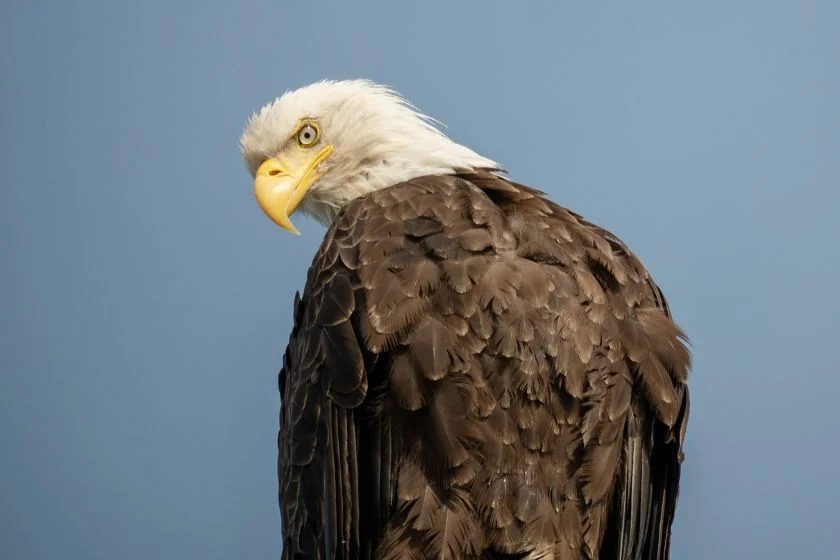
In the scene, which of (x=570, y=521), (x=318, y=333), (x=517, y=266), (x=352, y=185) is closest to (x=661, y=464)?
(x=570, y=521)

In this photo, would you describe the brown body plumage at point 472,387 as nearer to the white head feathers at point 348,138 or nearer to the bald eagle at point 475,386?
the bald eagle at point 475,386

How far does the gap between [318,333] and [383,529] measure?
1.57ft

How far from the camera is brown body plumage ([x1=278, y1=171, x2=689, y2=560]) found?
2086mm

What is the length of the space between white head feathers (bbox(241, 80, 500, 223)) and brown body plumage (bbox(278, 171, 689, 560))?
42 cm

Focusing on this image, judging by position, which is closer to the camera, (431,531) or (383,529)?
(431,531)

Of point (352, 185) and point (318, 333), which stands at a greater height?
point (352, 185)

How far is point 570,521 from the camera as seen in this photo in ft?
7.13

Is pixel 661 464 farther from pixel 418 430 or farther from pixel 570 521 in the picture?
pixel 418 430

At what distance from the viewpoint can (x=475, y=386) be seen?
2.09 m

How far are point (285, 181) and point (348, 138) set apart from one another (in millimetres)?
231

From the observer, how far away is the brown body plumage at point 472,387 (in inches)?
82.1

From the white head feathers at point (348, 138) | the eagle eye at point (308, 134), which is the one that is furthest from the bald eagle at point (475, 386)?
the eagle eye at point (308, 134)

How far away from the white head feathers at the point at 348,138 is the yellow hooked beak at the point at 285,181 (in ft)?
0.10

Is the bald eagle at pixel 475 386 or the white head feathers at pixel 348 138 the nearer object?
the bald eagle at pixel 475 386
